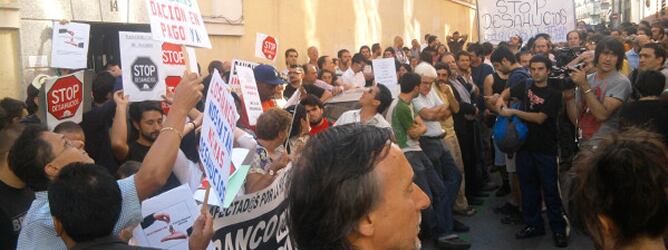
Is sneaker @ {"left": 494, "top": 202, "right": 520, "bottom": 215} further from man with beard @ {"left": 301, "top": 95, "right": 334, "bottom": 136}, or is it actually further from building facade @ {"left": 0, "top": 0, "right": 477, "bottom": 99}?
building facade @ {"left": 0, "top": 0, "right": 477, "bottom": 99}

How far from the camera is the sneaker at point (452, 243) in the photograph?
22.4 feet

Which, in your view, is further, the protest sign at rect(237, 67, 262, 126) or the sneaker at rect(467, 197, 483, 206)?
the sneaker at rect(467, 197, 483, 206)

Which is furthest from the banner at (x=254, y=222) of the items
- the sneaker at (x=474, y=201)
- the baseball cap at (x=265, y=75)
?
the sneaker at (x=474, y=201)

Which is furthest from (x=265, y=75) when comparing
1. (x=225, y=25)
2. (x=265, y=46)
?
(x=225, y=25)

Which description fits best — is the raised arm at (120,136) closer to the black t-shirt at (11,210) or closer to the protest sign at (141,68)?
the protest sign at (141,68)

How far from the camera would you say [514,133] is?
6.73m

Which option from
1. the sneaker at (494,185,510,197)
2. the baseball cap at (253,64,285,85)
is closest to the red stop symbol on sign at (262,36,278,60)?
the baseball cap at (253,64,285,85)

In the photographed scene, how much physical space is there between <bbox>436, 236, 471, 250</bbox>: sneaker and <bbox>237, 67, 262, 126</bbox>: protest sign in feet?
7.74

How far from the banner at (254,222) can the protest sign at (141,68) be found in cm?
127

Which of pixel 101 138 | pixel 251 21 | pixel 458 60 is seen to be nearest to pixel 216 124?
pixel 101 138

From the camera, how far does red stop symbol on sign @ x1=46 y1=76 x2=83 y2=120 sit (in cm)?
514

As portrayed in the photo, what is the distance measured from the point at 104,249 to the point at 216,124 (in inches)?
34.0

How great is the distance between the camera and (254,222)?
12.1 feet

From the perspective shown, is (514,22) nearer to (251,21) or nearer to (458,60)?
(458,60)
